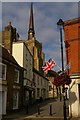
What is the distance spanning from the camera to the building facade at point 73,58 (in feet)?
59.0

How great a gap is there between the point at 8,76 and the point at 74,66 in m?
6.93

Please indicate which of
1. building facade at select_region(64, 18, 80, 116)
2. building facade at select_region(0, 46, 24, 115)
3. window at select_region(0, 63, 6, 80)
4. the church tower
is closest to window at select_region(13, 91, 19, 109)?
building facade at select_region(0, 46, 24, 115)

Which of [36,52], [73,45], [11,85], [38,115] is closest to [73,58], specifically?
[73,45]

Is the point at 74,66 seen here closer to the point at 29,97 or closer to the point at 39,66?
the point at 29,97

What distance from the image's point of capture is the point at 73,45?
19609mm

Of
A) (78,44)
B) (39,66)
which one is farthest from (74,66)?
(39,66)

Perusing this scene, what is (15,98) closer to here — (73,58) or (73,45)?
(73,58)

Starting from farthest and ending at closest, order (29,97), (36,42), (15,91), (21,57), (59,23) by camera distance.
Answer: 1. (36,42)
2. (29,97)
3. (21,57)
4. (15,91)
5. (59,23)

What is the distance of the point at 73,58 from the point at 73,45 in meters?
1.15

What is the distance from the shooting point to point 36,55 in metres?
65.4

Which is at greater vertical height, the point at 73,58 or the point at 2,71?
the point at 73,58

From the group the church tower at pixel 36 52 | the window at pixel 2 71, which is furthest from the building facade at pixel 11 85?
the church tower at pixel 36 52

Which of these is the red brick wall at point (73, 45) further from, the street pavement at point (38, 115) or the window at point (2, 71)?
the window at point (2, 71)

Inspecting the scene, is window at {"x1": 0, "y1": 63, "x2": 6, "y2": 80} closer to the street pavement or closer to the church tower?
the street pavement
